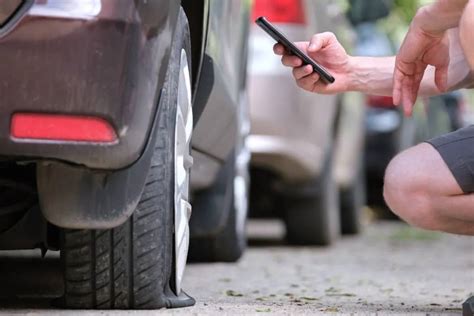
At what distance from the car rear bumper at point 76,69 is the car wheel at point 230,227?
245cm

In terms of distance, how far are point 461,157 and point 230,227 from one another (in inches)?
88.7

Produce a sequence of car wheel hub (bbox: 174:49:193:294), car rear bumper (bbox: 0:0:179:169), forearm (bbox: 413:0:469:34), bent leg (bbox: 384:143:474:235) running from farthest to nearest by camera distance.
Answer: bent leg (bbox: 384:143:474:235)
forearm (bbox: 413:0:469:34)
car wheel hub (bbox: 174:49:193:294)
car rear bumper (bbox: 0:0:179:169)

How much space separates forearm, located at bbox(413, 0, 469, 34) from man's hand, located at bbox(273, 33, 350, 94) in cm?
31

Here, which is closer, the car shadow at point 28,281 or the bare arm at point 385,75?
the car shadow at point 28,281

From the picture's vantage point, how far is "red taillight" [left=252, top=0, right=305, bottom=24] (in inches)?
272

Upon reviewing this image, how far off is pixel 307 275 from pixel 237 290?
38.8 inches

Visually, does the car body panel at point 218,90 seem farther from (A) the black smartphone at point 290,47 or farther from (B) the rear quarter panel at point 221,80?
(A) the black smartphone at point 290,47

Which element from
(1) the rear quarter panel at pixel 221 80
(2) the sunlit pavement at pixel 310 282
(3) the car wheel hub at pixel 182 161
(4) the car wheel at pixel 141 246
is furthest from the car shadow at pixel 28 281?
Result: (1) the rear quarter panel at pixel 221 80

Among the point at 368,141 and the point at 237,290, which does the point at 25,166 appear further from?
the point at 368,141

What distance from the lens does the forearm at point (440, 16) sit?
151 inches

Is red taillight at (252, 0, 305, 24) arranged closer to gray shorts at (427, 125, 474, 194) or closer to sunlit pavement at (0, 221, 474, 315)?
sunlit pavement at (0, 221, 474, 315)

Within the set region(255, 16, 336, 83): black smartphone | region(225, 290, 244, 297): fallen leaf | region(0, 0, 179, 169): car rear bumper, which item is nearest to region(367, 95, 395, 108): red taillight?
region(225, 290, 244, 297): fallen leaf

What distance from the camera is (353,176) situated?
30.8 ft

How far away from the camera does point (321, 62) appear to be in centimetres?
429
